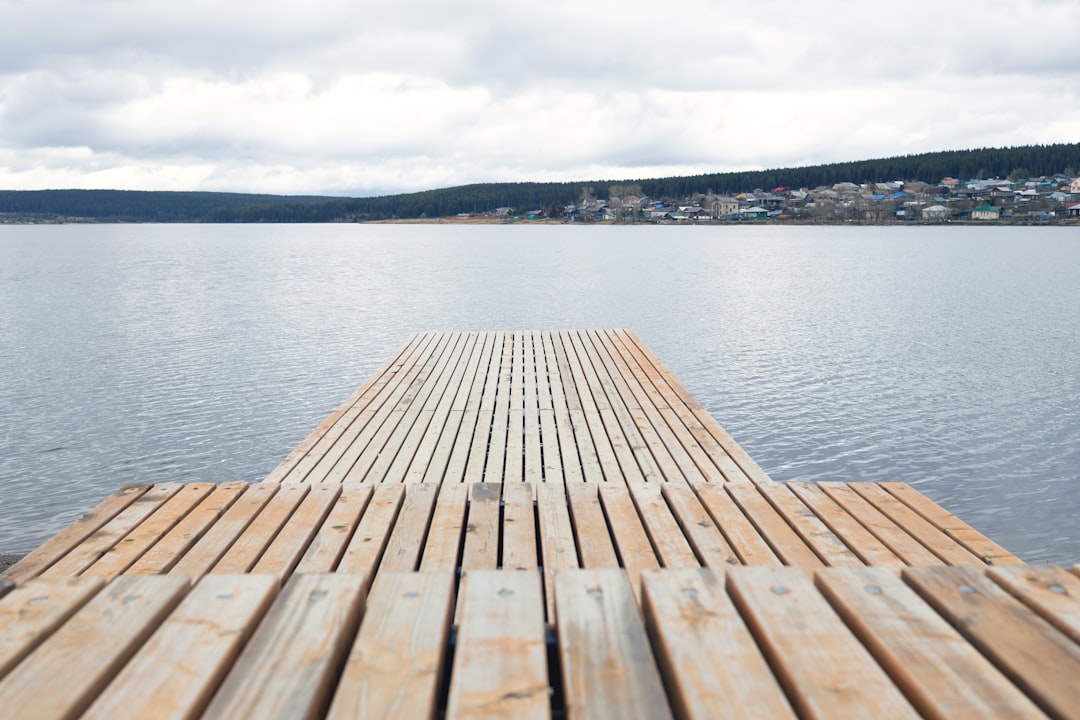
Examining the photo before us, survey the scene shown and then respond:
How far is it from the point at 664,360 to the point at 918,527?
12.8 meters

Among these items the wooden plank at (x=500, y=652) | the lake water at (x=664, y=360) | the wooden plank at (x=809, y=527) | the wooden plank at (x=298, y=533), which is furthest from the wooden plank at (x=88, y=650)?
the lake water at (x=664, y=360)

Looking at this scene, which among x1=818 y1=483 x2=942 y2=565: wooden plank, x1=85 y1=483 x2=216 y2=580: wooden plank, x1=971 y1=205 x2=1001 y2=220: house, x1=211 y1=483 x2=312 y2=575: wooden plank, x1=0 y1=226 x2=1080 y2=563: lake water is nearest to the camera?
x1=211 y1=483 x2=312 y2=575: wooden plank

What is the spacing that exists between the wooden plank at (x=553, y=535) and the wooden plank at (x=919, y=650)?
1321mm

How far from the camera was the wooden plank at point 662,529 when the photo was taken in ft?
12.3

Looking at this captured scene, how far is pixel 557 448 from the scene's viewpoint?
277 inches

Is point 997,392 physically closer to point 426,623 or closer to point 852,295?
point 426,623

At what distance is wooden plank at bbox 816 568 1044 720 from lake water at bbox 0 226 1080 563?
6910mm

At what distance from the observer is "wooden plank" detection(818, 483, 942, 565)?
405 centimetres

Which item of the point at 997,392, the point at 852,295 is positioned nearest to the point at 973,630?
the point at 997,392

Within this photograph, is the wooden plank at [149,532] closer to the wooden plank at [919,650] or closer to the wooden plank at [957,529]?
the wooden plank at [919,650]

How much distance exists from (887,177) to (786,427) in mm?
173772

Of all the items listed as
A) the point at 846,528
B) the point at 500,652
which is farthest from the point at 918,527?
the point at 500,652

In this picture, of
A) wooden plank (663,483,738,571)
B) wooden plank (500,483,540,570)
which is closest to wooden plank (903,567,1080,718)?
wooden plank (663,483,738,571)

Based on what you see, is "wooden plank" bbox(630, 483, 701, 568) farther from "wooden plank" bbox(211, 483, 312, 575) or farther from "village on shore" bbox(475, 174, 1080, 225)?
"village on shore" bbox(475, 174, 1080, 225)
